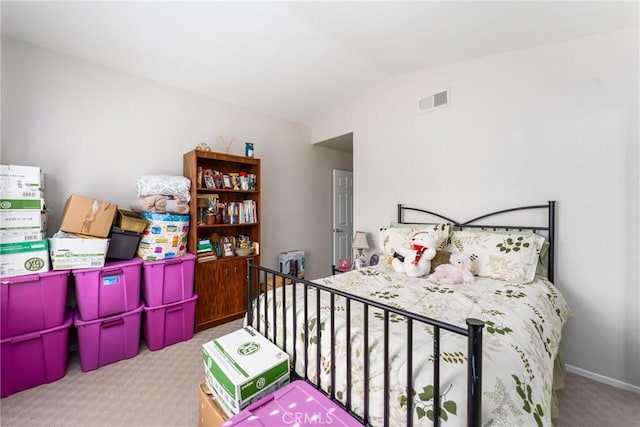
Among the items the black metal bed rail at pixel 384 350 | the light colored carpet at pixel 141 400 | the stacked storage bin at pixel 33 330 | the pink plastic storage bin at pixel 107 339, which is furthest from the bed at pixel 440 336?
the stacked storage bin at pixel 33 330

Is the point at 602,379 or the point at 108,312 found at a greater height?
the point at 108,312

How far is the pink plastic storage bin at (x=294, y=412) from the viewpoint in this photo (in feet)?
3.30

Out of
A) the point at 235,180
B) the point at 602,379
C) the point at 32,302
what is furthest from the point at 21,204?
the point at 602,379

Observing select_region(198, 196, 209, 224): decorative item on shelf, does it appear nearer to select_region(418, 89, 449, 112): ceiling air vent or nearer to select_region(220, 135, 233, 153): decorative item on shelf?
select_region(220, 135, 233, 153): decorative item on shelf

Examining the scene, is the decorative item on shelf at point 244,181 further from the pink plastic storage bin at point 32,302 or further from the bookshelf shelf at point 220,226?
the pink plastic storage bin at point 32,302

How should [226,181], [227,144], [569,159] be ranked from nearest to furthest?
[569,159] → [226,181] → [227,144]

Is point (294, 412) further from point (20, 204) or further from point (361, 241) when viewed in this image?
point (361, 241)

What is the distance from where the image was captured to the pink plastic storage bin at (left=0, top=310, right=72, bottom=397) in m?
1.70

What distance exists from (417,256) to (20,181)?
2.75m

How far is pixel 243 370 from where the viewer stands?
1195 millimetres

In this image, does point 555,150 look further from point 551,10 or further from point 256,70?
point 256,70

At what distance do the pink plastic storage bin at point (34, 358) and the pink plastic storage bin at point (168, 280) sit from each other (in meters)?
0.52

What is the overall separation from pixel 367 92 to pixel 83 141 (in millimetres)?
2940

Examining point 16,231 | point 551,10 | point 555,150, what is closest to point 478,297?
point 555,150
